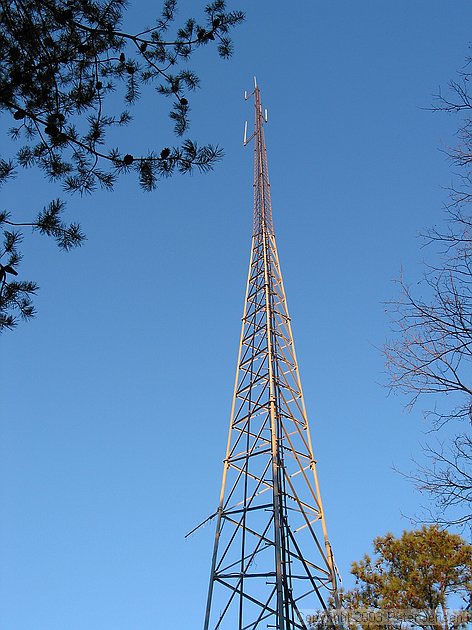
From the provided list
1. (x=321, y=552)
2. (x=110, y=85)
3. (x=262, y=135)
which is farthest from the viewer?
(x=262, y=135)

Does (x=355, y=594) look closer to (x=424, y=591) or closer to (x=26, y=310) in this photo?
(x=424, y=591)

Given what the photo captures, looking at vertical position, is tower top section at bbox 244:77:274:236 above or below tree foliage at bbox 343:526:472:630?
above

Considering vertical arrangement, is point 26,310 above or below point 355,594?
below

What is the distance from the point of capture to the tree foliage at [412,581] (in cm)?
1159

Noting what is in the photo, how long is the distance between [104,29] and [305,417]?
301 inches

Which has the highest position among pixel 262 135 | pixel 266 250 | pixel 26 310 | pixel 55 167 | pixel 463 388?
pixel 262 135

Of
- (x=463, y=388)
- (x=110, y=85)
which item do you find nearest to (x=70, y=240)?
(x=110, y=85)

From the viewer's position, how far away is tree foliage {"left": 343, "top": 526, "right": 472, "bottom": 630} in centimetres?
1159

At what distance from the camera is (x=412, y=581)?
40.9 feet

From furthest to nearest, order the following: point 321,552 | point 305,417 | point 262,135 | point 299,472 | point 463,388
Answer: point 262,135
point 305,417
point 299,472
point 321,552
point 463,388

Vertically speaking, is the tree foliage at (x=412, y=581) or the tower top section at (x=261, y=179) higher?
the tower top section at (x=261, y=179)

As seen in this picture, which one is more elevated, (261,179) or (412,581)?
(261,179)

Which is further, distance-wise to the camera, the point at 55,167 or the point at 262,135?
the point at 262,135

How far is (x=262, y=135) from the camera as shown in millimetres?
15172
